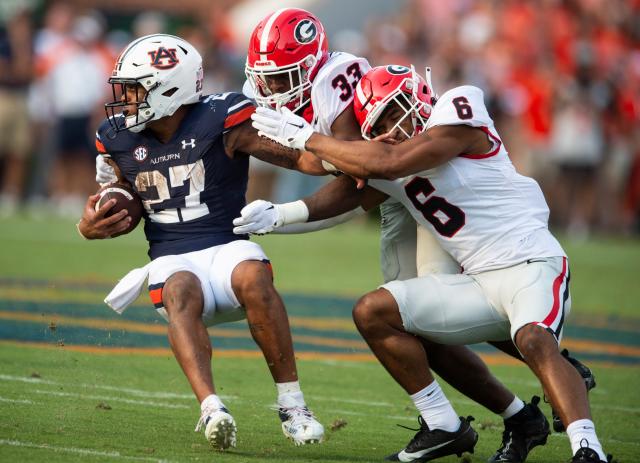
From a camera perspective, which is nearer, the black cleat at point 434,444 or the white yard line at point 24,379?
the black cleat at point 434,444

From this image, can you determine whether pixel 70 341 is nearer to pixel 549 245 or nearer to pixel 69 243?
pixel 549 245

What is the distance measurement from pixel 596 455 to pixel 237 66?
12.5m

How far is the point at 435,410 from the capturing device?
5.03m

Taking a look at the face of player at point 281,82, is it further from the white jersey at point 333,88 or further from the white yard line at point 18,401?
the white yard line at point 18,401

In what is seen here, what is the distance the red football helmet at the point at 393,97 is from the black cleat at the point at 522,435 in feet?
4.41

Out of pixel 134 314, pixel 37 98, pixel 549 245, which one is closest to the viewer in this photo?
pixel 549 245

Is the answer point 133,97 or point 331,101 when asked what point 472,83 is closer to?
point 331,101

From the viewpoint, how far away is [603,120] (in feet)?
53.2

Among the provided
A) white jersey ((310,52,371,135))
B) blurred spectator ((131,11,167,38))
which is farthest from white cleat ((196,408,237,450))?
blurred spectator ((131,11,167,38))

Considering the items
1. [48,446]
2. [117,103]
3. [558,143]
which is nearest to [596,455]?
[48,446]

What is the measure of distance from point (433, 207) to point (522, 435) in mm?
1083

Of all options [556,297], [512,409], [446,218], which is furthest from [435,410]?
[446,218]

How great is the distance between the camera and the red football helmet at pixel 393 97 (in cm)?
512

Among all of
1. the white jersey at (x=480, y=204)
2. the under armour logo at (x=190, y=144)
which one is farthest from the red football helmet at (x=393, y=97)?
the under armour logo at (x=190, y=144)
